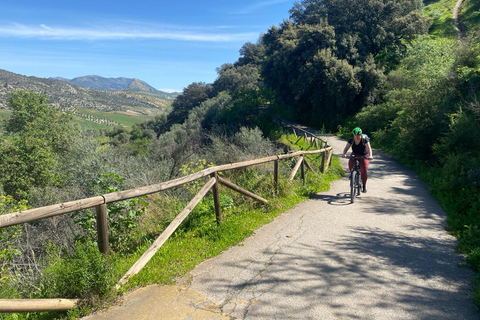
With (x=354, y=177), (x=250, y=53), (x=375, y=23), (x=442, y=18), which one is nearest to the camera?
(x=354, y=177)

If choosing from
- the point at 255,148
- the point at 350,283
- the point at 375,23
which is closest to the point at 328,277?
the point at 350,283

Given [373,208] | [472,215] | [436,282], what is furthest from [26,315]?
[472,215]

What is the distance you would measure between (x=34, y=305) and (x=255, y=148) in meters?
12.6

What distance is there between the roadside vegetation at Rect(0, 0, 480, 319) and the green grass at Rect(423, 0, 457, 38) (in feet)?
1.29

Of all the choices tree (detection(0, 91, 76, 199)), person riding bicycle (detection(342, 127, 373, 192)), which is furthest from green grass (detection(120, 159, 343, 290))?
tree (detection(0, 91, 76, 199))

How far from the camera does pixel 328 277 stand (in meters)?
3.93

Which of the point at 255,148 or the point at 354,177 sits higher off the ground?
the point at 255,148

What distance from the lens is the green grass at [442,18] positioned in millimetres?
38625

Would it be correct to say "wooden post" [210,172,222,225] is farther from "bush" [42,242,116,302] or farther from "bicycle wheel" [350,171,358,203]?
"bicycle wheel" [350,171,358,203]

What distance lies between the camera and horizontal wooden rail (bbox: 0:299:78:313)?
2517 mm

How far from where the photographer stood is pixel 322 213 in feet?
22.6

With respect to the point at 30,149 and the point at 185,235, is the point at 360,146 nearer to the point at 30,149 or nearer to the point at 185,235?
the point at 185,235

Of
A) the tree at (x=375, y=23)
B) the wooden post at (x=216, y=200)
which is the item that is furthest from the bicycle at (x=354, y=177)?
the tree at (x=375, y=23)

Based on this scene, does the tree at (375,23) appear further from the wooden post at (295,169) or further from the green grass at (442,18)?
the wooden post at (295,169)
